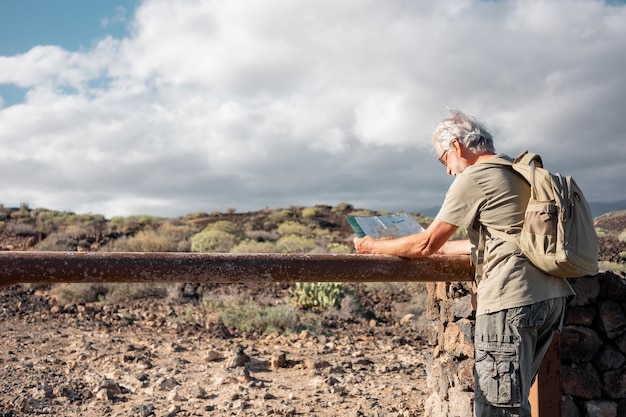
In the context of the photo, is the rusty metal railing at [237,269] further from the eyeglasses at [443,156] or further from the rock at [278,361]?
the rock at [278,361]

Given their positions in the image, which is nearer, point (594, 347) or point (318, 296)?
point (594, 347)

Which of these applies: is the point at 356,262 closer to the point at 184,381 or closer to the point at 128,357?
the point at 184,381

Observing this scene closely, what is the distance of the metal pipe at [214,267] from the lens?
2.77m

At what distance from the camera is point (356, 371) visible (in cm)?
696

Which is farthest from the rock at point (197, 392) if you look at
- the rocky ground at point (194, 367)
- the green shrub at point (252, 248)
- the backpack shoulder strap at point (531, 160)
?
the green shrub at point (252, 248)

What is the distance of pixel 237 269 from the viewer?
9.83 ft

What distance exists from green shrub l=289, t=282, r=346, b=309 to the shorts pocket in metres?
8.58

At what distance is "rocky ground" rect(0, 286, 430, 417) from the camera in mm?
5633

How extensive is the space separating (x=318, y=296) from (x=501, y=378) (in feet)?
29.0

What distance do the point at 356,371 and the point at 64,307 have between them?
20.8ft

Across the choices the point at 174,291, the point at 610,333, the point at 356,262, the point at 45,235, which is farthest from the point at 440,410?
the point at 45,235

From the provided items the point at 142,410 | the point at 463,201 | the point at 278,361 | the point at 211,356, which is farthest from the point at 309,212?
the point at 463,201

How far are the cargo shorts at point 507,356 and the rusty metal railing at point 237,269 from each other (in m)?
0.47

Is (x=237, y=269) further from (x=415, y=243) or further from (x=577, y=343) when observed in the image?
(x=577, y=343)
